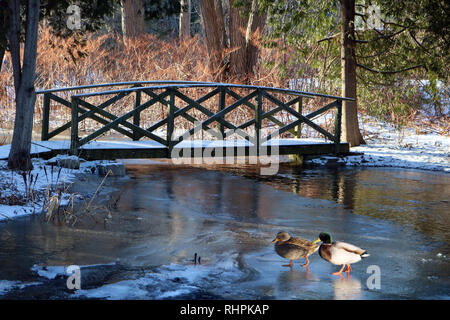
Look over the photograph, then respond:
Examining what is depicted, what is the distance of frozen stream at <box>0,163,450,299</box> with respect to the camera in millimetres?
5586

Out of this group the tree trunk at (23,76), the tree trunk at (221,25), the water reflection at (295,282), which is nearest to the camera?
the water reflection at (295,282)

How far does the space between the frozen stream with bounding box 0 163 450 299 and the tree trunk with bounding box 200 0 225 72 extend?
8574 mm

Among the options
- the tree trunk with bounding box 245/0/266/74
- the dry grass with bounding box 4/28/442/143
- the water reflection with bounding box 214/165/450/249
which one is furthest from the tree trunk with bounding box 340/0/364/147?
the tree trunk with bounding box 245/0/266/74

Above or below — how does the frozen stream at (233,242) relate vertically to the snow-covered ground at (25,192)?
below

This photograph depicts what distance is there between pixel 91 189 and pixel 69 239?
316 cm

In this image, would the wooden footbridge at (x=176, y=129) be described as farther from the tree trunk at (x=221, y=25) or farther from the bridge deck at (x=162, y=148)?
the tree trunk at (x=221, y=25)

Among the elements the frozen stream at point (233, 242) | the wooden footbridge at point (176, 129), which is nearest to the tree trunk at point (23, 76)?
the wooden footbridge at point (176, 129)

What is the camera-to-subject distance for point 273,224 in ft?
27.2

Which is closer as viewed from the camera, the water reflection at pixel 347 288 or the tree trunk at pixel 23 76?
the water reflection at pixel 347 288

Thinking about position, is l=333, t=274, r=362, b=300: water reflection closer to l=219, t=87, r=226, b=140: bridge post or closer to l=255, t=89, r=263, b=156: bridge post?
l=255, t=89, r=263, b=156: bridge post

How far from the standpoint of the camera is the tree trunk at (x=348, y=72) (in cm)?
1556

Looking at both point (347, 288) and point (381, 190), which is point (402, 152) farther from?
point (347, 288)

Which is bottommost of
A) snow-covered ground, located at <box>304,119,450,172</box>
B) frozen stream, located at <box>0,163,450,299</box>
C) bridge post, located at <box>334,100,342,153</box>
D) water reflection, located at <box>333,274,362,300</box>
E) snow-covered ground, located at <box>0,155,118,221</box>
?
water reflection, located at <box>333,274,362,300</box>

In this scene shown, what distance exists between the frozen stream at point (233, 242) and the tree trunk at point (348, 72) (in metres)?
4.45
